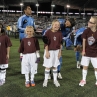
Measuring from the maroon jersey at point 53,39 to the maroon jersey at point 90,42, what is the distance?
594mm

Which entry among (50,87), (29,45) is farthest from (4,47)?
(50,87)

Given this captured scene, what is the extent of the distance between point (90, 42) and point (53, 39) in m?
0.86

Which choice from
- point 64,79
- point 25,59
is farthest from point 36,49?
point 64,79

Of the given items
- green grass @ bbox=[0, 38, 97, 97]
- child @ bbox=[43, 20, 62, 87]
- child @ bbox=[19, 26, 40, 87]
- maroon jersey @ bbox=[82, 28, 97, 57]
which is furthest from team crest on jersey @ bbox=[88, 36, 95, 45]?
child @ bbox=[19, 26, 40, 87]

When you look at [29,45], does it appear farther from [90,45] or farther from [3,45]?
[90,45]

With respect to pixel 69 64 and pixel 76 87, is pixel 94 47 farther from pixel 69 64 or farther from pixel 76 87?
pixel 69 64

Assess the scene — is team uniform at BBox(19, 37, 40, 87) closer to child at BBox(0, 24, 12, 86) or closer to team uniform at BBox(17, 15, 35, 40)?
child at BBox(0, 24, 12, 86)

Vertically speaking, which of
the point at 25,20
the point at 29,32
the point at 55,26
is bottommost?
the point at 29,32

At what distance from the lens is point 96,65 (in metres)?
4.75

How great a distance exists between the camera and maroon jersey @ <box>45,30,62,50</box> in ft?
15.1

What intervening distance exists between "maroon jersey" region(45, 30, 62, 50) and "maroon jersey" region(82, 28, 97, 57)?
594mm

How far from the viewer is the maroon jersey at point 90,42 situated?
15.2 ft

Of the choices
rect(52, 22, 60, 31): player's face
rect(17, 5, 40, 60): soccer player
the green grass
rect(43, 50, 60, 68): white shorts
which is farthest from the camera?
rect(17, 5, 40, 60): soccer player

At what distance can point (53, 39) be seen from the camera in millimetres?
4637
